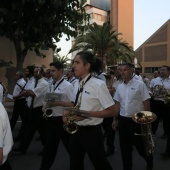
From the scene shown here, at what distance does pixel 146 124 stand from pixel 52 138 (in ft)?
4.82

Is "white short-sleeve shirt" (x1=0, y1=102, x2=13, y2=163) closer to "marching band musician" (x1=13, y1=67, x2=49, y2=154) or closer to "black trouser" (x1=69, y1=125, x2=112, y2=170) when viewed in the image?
"black trouser" (x1=69, y1=125, x2=112, y2=170)

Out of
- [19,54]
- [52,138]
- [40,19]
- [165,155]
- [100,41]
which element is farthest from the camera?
[100,41]

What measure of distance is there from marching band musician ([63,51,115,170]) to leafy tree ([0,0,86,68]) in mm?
9202

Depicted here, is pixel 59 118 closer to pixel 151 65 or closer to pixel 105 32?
pixel 105 32

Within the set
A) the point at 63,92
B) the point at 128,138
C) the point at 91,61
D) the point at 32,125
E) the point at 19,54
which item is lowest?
the point at 32,125

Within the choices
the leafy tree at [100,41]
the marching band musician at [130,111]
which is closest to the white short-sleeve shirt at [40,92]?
the marching band musician at [130,111]

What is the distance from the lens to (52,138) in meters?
4.86

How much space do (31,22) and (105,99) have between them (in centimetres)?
1127

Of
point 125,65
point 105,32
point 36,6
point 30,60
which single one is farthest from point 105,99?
point 105,32

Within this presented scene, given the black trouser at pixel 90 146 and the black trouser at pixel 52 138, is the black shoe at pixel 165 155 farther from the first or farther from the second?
the black trouser at pixel 90 146

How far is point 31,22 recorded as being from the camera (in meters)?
14.1

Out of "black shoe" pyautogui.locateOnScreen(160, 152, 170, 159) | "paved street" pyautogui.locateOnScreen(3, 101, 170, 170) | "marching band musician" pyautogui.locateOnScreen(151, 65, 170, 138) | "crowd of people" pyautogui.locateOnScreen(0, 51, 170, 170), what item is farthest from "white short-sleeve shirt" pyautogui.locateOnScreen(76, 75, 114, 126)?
"marching band musician" pyautogui.locateOnScreen(151, 65, 170, 138)

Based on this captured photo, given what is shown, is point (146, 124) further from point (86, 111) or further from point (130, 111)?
point (86, 111)

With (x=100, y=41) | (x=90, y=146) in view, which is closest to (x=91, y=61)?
(x=90, y=146)
